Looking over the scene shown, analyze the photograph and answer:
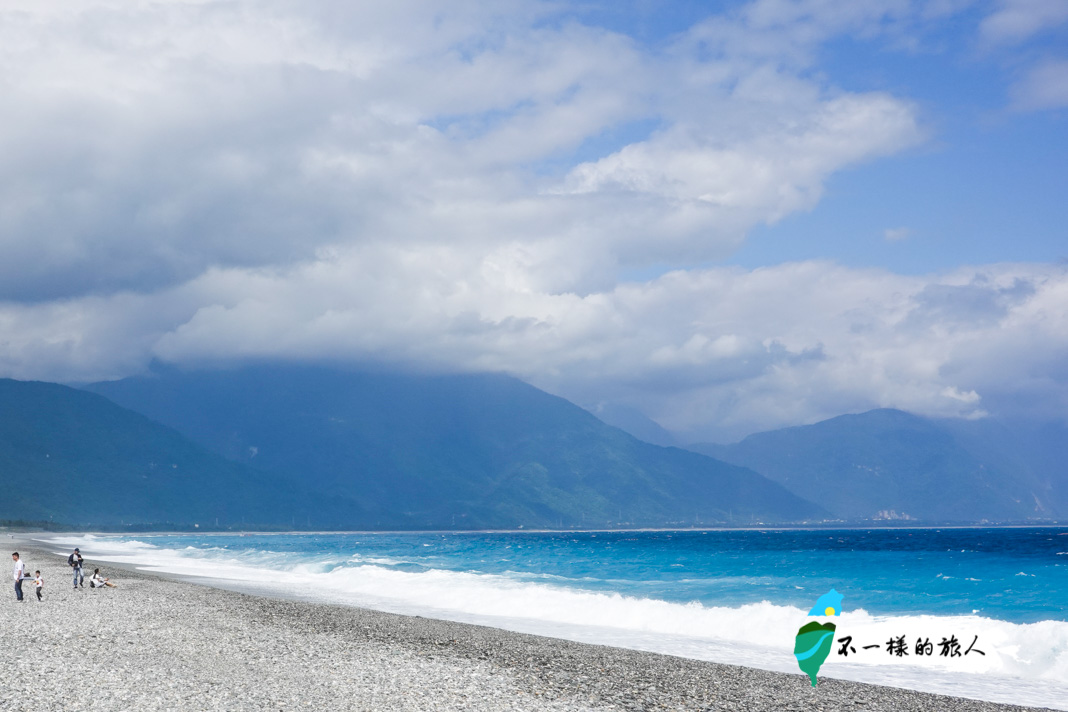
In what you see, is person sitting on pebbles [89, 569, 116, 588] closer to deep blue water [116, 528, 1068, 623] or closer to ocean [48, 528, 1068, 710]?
ocean [48, 528, 1068, 710]

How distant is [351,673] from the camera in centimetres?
1797

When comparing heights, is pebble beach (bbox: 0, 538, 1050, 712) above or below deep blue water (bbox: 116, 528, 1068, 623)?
above

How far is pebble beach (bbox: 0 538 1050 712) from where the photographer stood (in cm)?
1543

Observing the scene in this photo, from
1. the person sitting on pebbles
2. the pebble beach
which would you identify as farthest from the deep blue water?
the person sitting on pebbles

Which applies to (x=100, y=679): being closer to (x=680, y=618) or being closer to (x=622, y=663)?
(x=622, y=663)

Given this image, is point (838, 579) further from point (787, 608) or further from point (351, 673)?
point (351, 673)

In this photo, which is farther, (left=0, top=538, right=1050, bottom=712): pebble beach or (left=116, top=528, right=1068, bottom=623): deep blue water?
(left=116, top=528, right=1068, bottom=623): deep blue water

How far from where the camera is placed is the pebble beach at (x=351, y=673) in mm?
15430

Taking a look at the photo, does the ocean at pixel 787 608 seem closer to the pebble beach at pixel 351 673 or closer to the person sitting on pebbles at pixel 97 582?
the pebble beach at pixel 351 673

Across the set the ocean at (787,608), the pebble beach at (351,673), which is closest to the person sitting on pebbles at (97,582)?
the ocean at (787,608)

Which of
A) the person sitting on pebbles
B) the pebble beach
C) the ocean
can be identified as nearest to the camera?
the pebble beach

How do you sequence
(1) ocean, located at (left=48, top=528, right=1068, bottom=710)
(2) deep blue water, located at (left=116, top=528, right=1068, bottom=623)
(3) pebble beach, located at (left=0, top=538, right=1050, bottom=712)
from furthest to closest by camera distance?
(2) deep blue water, located at (left=116, top=528, right=1068, bottom=623), (1) ocean, located at (left=48, top=528, right=1068, bottom=710), (3) pebble beach, located at (left=0, top=538, right=1050, bottom=712)

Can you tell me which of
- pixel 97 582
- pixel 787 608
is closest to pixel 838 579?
pixel 787 608

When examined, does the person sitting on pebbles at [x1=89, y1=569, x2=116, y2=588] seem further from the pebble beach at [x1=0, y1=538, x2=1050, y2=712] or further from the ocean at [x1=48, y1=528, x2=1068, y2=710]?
the pebble beach at [x1=0, y1=538, x2=1050, y2=712]
